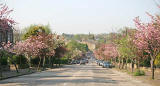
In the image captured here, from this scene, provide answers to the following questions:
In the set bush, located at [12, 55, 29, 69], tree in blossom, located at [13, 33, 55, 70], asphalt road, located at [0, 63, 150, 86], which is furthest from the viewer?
bush, located at [12, 55, 29, 69]

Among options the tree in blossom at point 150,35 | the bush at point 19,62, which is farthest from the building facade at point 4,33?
the tree in blossom at point 150,35

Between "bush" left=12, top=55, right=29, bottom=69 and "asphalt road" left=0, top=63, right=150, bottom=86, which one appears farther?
"bush" left=12, top=55, right=29, bottom=69

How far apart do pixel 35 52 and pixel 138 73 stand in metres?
19.6

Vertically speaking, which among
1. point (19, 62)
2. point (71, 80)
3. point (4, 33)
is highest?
point (4, 33)

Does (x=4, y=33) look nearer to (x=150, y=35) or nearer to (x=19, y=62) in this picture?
(x=150, y=35)

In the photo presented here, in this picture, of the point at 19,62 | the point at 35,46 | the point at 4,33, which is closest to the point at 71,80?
the point at 4,33

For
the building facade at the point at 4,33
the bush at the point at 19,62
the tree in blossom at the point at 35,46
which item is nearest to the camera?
the building facade at the point at 4,33

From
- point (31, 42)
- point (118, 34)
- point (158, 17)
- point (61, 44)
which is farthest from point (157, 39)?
point (61, 44)

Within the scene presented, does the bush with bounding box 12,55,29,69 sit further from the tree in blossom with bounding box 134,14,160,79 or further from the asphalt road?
the tree in blossom with bounding box 134,14,160,79

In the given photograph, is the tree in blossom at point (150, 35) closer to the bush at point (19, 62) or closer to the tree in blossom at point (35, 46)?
the tree in blossom at point (35, 46)

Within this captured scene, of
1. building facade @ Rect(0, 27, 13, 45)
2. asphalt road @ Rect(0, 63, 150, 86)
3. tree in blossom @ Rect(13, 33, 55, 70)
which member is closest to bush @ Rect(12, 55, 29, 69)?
tree in blossom @ Rect(13, 33, 55, 70)

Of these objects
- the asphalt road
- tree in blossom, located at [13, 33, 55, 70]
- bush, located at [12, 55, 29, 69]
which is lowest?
the asphalt road

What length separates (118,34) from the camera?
6344 centimetres

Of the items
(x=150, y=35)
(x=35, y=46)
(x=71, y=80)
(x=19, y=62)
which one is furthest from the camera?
(x=19, y=62)
